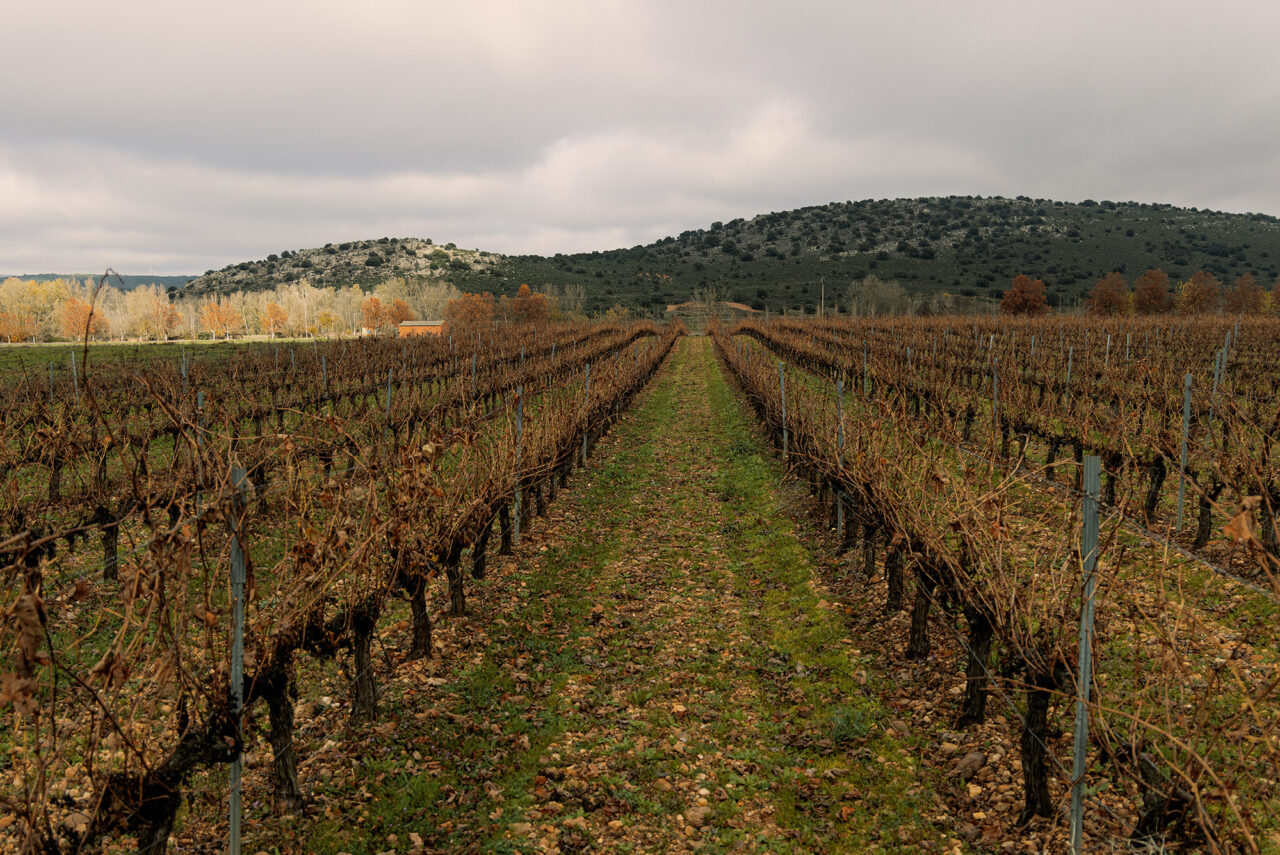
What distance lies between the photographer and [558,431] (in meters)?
11.4

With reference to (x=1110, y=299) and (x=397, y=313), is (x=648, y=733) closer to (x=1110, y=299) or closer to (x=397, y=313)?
(x=1110, y=299)

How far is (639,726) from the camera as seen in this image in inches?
231

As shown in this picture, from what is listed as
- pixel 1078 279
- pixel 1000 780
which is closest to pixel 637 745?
pixel 1000 780

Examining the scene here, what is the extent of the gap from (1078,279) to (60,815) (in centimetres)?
10170

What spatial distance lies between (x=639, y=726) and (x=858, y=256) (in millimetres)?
116101

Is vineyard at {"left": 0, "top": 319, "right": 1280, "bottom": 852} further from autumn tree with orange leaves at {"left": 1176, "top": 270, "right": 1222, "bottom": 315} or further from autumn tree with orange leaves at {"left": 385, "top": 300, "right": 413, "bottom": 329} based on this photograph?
autumn tree with orange leaves at {"left": 385, "top": 300, "right": 413, "bottom": 329}

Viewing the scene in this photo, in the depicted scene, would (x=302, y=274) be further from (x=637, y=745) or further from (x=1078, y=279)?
(x=637, y=745)

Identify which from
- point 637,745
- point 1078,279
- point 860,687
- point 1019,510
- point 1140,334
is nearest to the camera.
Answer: point 637,745

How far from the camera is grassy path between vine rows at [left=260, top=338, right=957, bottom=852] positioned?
4.62m

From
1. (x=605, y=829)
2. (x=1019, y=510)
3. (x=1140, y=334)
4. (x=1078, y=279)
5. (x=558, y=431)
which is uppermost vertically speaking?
(x=1078, y=279)

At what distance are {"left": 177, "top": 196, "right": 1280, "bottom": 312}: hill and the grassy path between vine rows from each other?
84142 mm

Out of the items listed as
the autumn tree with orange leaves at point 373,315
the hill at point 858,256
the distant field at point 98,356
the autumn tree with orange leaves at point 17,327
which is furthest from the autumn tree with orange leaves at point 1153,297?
the autumn tree with orange leaves at point 17,327

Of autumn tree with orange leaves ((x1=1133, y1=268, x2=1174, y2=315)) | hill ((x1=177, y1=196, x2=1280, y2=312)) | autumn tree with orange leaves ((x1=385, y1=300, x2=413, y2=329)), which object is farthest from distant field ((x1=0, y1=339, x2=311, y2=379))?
autumn tree with orange leaves ((x1=1133, y1=268, x2=1174, y2=315))

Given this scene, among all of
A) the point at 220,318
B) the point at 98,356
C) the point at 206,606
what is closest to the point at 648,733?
the point at 206,606
